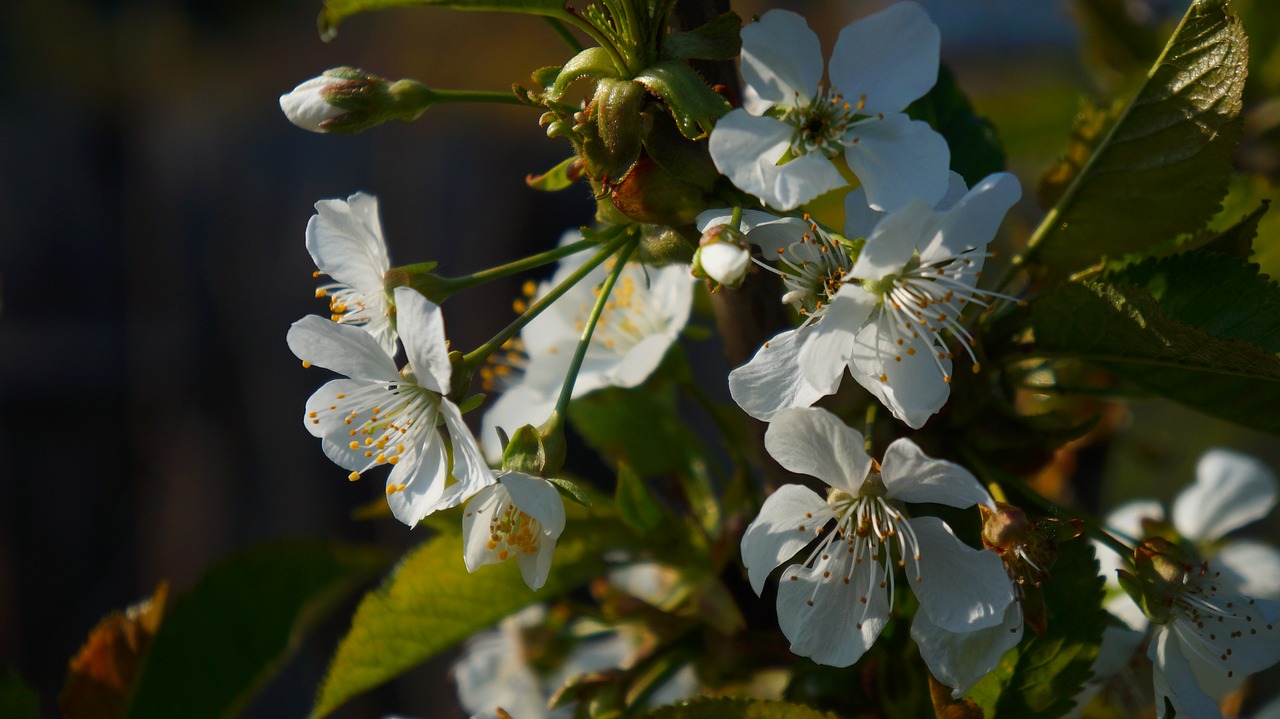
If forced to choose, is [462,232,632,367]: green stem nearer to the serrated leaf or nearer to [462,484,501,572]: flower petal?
[462,484,501,572]: flower petal

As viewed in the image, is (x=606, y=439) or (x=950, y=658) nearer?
→ (x=950, y=658)

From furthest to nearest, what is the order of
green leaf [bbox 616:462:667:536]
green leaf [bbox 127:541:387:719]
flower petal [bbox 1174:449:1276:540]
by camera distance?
flower petal [bbox 1174:449:1276:540]
green leaf [bbox 127:541:387:719]
green leaf [bbox 616:462:667:536]

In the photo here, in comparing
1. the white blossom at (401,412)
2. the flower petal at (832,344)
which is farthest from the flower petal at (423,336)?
the flower petal at (832,344)

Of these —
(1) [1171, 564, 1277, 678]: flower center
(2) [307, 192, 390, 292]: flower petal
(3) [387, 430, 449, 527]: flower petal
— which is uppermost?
(2) [307, 192, 390, 292]: flower petal

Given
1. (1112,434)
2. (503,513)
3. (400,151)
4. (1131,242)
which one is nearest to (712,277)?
(503,513)

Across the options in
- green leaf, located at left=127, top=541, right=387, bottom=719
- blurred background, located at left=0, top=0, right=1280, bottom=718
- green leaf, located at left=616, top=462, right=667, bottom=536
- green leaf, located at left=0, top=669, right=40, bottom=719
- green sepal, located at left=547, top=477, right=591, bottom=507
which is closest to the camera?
green sepal, located at left=547, top=477, right=591, bottom=507

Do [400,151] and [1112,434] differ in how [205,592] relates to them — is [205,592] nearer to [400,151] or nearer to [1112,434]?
[1112,434]

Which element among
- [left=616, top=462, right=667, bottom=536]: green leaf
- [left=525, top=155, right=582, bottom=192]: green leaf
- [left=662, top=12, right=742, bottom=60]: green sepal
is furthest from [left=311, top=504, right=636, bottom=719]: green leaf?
[left=662, top=12, right=742, bottom=60]: green sepal
